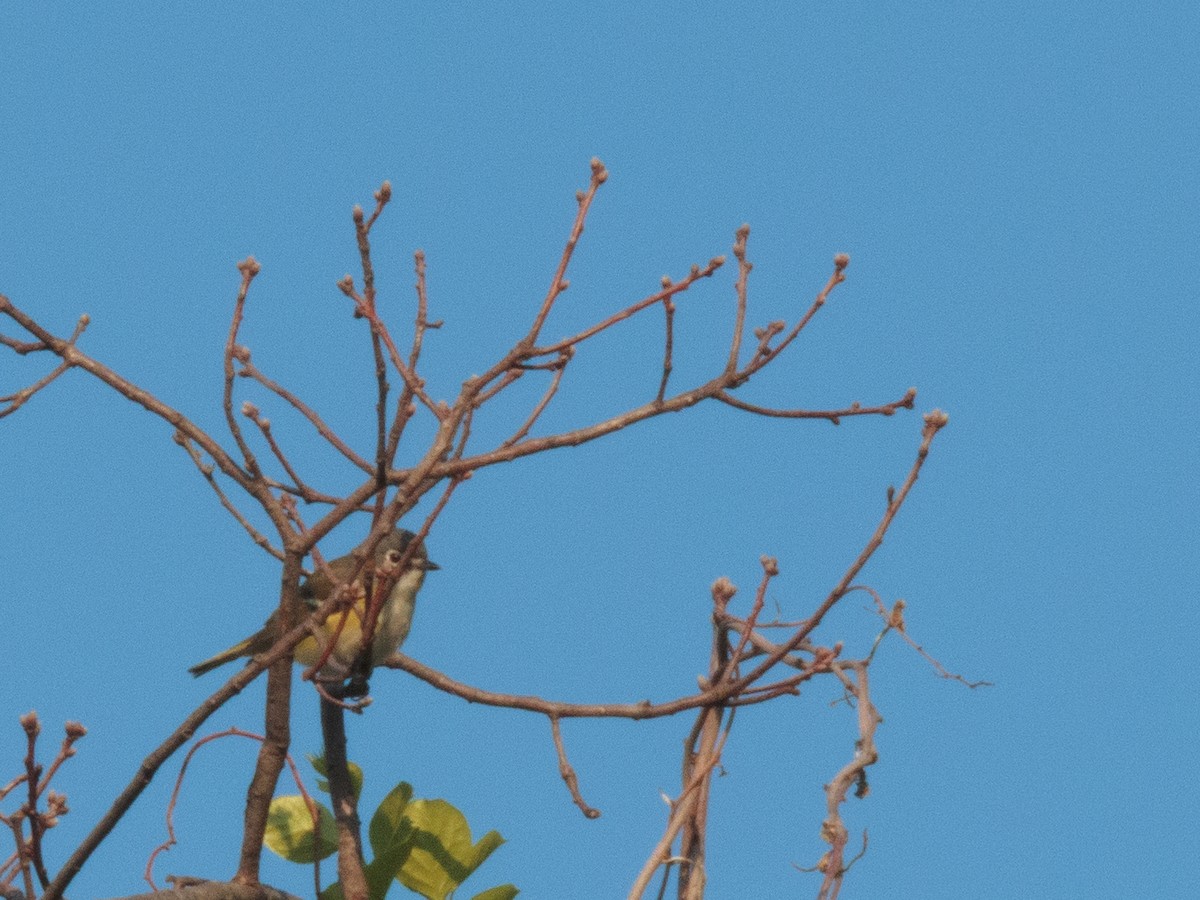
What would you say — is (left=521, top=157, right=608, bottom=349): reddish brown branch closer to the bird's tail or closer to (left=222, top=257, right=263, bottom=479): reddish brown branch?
(left=222, top=257, right=263, bottom=479): reddish brown branch

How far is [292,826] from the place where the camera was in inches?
161

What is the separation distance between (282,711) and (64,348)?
119 centimetres

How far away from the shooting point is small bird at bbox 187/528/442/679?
11.9 feet

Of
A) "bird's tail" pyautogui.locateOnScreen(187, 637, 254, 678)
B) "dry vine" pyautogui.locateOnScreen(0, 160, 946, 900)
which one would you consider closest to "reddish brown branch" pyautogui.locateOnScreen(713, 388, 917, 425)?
"dry vine" pyautogui.locateOnScreen(0, 160, 946, 900)

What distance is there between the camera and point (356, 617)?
18.9 feet

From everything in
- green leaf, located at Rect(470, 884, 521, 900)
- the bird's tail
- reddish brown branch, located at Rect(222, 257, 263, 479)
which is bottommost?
green leaf, located at Rect(470, 884, 521, 900)

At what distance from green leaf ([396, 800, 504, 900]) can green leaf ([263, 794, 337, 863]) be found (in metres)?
0.25

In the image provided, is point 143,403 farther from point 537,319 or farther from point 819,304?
point 819,304

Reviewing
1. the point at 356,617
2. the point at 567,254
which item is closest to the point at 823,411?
the point at 567,254

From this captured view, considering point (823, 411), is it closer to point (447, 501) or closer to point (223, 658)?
point (447, 501)

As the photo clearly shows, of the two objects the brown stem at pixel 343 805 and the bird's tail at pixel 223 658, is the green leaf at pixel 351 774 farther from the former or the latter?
the bird's tail at pixel 223 658

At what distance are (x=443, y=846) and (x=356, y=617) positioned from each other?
195cm

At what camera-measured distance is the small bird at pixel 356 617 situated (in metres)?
3.61

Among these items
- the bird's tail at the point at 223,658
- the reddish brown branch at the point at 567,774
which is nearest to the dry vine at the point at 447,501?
the reddish brown branch at the point at 567,774
